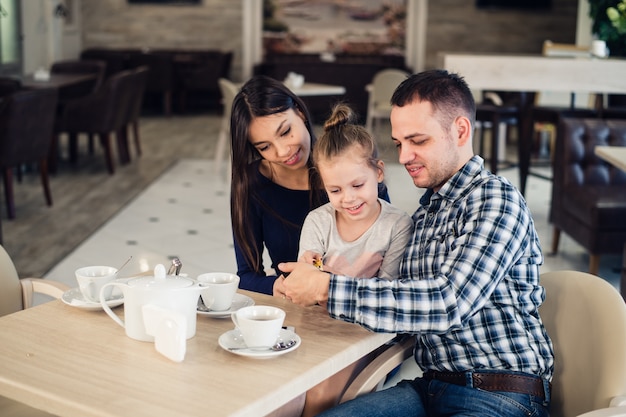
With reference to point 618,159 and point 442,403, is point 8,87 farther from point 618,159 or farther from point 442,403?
point 442,403

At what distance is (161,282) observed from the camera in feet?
5.33

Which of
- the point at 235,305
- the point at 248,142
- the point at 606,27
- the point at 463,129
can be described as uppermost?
the point at 606,27

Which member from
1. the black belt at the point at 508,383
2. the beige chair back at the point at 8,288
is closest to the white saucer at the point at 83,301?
the beige chair back at the point at 8,288

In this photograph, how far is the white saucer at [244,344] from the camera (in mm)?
1570

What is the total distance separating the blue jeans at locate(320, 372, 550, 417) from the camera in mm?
1766

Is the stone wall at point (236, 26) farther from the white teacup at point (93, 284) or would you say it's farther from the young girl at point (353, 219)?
the white teacup at point (93, 284)

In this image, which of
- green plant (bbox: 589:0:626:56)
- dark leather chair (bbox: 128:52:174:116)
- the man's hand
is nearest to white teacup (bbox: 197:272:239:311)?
the man's hand

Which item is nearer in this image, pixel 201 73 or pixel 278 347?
pixel 278 347

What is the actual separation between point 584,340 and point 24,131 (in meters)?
4.94

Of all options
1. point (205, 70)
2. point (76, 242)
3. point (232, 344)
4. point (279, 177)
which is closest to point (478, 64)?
point (76, 242)

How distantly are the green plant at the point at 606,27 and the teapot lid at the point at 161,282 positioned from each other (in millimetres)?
6444

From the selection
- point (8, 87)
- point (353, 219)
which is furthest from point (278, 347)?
point (8, 87)

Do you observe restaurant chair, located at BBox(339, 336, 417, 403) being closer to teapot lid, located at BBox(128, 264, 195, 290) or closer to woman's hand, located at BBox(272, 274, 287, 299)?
woman's hand, located at BBox(272, 274, 287, 299)

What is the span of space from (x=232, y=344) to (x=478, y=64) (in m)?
4.14
